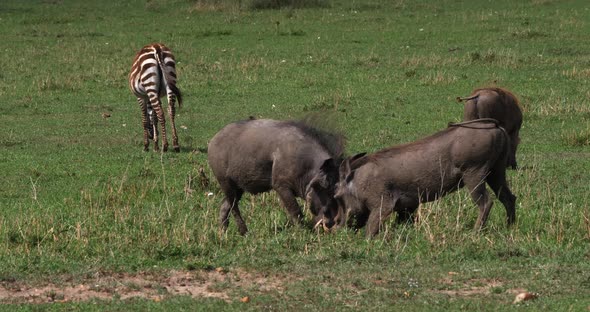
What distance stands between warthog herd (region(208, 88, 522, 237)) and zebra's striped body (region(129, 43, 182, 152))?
620 centimetres

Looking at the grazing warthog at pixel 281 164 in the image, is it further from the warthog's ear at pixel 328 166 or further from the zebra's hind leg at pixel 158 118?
the zebra's hind leg at pixel 158 118

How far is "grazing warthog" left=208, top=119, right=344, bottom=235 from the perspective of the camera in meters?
9.52

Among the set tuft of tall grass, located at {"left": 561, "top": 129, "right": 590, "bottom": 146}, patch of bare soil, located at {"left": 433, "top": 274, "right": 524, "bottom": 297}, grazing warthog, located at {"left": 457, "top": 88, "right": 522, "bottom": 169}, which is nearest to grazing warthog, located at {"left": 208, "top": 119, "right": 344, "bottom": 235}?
patch of bare soil, located at {"left": 433, "top": 274, "right": 524, "bottom": 297}

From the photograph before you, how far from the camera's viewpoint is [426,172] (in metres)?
9.48

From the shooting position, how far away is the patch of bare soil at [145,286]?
7504 mm

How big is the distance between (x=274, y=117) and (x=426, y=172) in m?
8.01

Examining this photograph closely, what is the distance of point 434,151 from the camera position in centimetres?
951

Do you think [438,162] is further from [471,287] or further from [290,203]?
[471,287]

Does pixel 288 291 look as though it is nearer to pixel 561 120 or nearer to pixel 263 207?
pixel 263 207

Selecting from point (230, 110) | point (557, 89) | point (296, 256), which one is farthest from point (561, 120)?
point (296, 256)

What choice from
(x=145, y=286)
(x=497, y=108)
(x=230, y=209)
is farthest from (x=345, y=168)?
(x=497, y=108)

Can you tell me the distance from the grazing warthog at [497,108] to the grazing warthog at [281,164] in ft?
12.8

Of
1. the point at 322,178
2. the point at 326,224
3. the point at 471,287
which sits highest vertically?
the point at 322,178

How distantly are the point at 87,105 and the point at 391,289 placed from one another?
1227 centimetres
